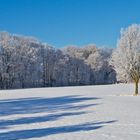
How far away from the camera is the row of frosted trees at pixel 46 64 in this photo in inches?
4198

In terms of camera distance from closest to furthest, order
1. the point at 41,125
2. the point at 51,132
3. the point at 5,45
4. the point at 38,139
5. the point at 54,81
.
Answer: the point at 38,139 → the point at 51,132 → the point at 41,125 → the point at 5,45 → the point at 54,81

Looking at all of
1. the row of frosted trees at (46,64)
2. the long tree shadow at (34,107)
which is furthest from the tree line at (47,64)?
the long tree shadow at (34,107)

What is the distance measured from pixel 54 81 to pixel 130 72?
76.1 m

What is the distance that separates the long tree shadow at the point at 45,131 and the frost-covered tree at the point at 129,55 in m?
38.5

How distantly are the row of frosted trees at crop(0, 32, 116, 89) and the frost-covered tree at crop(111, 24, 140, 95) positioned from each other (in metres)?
52.4

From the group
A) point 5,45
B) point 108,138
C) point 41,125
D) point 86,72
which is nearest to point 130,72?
point 41,125

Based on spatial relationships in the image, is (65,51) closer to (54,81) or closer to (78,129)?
(54,81)

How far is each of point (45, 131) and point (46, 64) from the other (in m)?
113

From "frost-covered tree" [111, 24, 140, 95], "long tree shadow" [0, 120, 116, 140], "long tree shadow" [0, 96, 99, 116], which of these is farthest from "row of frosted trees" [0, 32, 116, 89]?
"long tree shadow" [0, 120, 116, 140]

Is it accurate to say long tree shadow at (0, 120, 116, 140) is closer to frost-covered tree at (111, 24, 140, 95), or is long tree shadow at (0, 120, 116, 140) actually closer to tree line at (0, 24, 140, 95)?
frost-covered tree at (111, 24, 140, 95)

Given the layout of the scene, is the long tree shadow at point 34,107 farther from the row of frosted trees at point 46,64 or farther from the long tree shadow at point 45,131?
the row of frosted trees at point 46,64

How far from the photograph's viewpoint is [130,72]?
184 feet

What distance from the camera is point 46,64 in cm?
12875

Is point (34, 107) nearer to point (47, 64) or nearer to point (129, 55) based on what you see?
point (129, 55)
